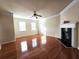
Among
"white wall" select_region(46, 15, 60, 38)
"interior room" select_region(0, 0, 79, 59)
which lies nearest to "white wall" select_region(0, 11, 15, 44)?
"interior room" select_region(0, 0, 79, 59)

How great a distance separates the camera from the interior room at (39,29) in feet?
10.6

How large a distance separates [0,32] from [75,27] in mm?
5033

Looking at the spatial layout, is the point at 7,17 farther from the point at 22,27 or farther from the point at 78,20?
the point at 78,20

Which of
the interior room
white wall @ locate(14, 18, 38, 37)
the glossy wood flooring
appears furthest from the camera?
white wall @ locate(14, 18, 38, 37)

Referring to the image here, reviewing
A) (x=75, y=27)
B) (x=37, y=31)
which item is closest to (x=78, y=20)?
(x=75, y=27)

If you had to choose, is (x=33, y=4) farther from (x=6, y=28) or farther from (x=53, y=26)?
(x=53, y=26)

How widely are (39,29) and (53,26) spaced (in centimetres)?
305

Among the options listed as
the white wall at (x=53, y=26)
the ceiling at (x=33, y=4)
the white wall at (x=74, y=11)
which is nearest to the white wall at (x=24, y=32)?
the white wall at (x=53, y=26)

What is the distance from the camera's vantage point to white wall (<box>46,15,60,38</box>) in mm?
6877

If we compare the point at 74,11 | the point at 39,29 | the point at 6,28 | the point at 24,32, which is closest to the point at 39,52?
the point at 74,11

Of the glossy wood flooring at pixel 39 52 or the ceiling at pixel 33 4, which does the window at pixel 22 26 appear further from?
the glossy wood flooring at pixel 39 52

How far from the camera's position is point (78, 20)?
135 inches

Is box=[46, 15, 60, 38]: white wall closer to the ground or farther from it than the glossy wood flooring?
farther from it

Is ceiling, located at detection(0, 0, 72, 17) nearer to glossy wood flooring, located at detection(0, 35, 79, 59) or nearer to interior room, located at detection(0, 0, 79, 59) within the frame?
interior room, located at detection(0, 0, 79, 59)
